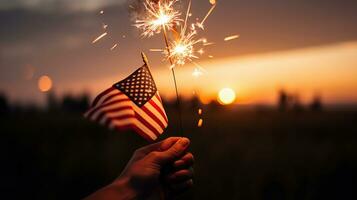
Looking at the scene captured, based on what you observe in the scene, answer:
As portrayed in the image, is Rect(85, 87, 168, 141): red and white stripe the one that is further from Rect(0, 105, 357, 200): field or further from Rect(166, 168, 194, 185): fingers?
Rect(0, 105, 357, 200): field

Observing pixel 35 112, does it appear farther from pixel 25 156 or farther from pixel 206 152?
pixel 206 152

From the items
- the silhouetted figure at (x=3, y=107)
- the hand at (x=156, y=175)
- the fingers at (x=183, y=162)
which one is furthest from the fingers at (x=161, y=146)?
the silhouetted figure at (x=3, y=107)

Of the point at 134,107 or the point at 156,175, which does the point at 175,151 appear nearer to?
the point at 156,175

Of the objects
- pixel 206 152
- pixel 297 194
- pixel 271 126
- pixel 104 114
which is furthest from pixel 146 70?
pixel 271 126

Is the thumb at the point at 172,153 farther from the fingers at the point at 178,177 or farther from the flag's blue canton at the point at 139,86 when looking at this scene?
the flag's blue canton at the point at 139,86

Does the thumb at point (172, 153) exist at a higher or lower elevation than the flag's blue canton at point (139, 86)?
lower

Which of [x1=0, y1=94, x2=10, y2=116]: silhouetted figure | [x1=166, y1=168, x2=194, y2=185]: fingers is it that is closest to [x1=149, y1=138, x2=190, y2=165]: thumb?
[x1=166, y1=168, x2=194, y2=185]: fingers
